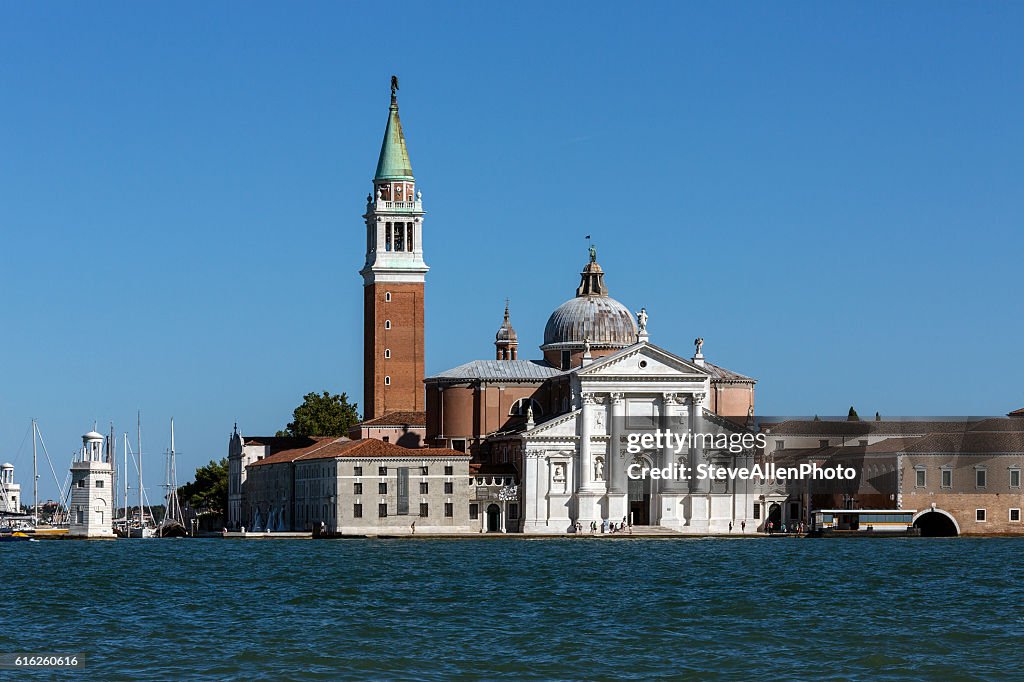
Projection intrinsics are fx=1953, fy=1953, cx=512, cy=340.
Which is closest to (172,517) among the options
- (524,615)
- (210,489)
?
(210,489)

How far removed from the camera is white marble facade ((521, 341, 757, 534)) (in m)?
78.4

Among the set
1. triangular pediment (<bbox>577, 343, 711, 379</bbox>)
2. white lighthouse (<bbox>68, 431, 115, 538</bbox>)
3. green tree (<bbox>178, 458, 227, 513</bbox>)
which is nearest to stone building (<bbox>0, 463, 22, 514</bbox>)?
green tree (<bbox>178, 458, 227, 513</bbox>)

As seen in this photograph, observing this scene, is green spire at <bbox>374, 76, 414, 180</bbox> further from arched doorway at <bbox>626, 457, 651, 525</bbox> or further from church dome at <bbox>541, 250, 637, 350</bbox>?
arched doorway at <bbox>626, 457, 651, 525</bbox>

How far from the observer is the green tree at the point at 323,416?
104312 millimetres

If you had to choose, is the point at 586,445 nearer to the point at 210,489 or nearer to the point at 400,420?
the point at 400,420

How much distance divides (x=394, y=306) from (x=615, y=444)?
1469cm

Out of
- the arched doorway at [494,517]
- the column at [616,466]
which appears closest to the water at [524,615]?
the column at [616,466]

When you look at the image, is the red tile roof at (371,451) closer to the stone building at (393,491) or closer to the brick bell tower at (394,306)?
the stone building at (393,491)

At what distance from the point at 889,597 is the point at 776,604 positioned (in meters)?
3.51

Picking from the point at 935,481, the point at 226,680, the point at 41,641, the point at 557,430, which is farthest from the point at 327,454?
the point at 226,680

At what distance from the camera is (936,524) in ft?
257

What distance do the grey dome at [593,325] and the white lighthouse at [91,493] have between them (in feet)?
69.6

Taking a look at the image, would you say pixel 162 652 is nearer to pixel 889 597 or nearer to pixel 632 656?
pixel 632 656

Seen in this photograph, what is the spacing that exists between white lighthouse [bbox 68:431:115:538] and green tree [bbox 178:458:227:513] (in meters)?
20.1
